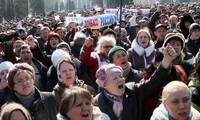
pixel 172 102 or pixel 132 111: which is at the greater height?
pixel 172 102

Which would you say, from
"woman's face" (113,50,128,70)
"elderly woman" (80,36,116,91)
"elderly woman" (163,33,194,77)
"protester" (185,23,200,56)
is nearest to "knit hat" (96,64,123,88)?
"woman's face" (113,50,128,70)

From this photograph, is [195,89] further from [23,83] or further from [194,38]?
[194,38]

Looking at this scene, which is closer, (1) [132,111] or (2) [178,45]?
(1) [132,111]

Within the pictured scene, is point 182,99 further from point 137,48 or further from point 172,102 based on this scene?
point 137,48

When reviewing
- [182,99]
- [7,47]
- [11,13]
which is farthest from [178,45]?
[11,13]

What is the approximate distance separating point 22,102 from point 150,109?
1323 mm

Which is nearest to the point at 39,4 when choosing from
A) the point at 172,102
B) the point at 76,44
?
the point at 76,44

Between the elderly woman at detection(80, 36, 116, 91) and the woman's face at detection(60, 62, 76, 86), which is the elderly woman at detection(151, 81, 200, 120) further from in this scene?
the elderly woman at detection(80, 36, 116, 91)

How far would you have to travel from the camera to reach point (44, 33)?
962 centimetres

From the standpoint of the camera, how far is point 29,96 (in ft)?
13.8

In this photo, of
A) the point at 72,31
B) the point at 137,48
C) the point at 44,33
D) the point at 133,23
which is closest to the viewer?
the point at 137,48

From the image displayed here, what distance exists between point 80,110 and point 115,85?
759mm

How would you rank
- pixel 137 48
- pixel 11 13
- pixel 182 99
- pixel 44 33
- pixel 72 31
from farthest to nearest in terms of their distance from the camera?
pixel 11 13, pixel 72 31, pixel 44 33, pixel 137 48, pixel 182 99

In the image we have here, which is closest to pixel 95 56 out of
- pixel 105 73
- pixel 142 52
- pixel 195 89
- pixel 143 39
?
pixel 142 52
